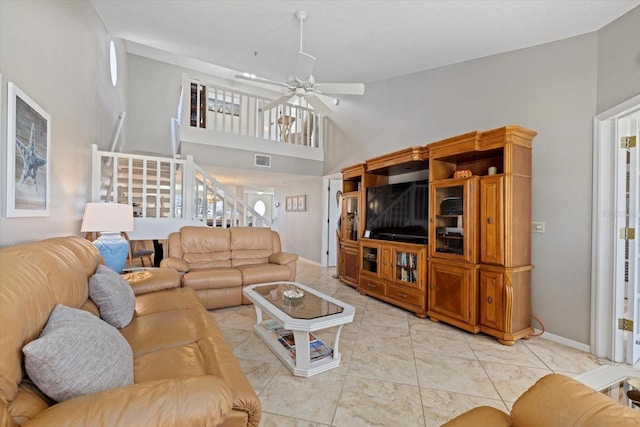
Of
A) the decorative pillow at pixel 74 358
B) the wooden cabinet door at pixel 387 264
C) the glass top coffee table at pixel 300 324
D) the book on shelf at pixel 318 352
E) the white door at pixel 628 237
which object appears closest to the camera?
the decorative pillow at pixel 74 358

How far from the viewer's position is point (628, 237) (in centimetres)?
235

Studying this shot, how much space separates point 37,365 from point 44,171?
1688mm

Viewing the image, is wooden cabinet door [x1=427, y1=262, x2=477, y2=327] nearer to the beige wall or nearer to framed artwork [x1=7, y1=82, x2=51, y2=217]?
the beige wall

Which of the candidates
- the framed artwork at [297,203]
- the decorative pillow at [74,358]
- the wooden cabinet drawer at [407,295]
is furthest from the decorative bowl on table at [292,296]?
the framed artwork at [297,203]

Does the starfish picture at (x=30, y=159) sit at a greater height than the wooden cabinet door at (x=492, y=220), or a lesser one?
greater

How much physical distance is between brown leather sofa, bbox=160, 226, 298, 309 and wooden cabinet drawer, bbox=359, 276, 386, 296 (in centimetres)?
105

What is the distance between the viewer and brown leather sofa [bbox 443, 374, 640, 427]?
0.73 m

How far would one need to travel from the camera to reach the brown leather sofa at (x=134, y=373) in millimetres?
814

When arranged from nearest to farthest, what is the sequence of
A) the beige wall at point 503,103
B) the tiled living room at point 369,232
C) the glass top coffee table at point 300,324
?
the tiled living room at point 369,232, the beige wall at point 503,103, the glass top coffee table at point 300,324

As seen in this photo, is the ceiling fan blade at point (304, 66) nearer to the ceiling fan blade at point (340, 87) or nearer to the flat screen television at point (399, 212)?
the ceiling fan blade at point (340, 87)

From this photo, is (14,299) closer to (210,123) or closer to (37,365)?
(37,365)

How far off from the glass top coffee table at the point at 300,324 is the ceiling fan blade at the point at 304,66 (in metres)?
2.16

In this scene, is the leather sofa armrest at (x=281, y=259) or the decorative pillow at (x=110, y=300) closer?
the decorative pillow at (x=110, y=300)

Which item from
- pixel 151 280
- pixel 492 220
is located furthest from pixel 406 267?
pixel 151 280
